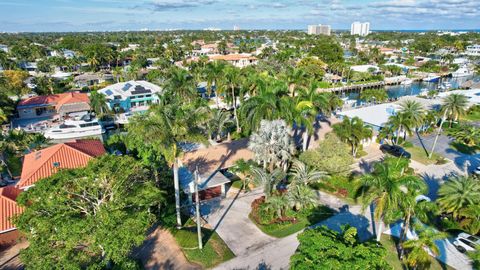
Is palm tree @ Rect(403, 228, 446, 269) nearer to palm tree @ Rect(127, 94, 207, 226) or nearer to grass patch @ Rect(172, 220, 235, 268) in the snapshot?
grass patch @ Rect(172, 220, 235, 268)

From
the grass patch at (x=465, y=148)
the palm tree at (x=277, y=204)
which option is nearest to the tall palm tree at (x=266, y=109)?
Result: the palm tree at (x=277, y=204)

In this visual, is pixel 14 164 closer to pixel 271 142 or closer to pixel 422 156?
pixel 271 142

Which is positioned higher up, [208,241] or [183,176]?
[183,176]

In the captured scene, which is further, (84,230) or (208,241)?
(208,241)

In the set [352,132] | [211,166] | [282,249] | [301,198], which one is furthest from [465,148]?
[211,166]

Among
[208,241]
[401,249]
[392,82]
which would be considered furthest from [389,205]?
[392,82]

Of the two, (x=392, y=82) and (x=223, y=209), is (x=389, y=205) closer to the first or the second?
(x=223, y=209)

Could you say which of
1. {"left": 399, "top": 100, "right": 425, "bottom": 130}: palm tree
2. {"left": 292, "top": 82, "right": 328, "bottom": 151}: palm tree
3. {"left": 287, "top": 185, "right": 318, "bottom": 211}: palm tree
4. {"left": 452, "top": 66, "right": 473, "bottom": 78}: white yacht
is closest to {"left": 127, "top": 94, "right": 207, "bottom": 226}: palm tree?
{"left": 287, "top": 185, "right": 318, "bottom": 211}: palm tree
